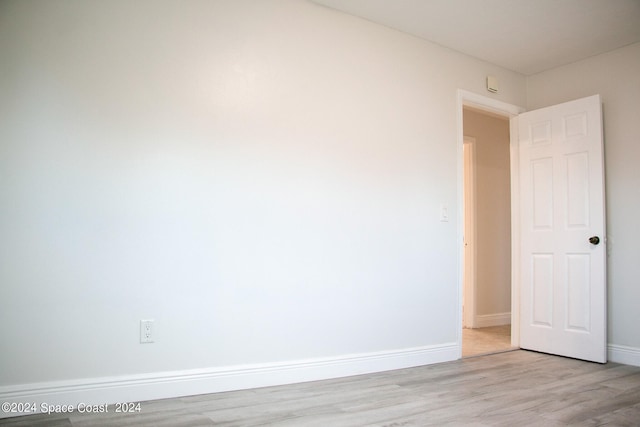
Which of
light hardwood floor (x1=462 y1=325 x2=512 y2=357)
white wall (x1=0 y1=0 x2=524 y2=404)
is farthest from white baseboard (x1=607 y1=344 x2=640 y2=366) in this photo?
white wall (x1=0 y1=0 x2=524 y2=404)

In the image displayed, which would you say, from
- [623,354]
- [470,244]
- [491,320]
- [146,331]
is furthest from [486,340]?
[146,331]

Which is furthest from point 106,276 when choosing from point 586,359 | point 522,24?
point 586,359

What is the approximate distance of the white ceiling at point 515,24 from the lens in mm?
3150

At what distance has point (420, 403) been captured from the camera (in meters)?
2.54

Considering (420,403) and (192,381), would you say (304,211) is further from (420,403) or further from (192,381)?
(420,403)

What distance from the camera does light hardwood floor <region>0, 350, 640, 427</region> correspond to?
7.25 ft

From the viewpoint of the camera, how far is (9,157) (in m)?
2.25

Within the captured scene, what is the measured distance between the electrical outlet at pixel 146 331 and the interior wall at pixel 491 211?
393cm

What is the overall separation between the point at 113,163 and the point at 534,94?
12.7 ft

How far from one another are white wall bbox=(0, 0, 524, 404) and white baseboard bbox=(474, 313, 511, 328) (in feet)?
5.88

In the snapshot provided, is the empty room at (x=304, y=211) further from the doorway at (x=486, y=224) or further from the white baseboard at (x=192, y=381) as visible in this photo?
the doorway at (x=486, y=224)

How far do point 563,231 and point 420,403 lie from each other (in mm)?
2219

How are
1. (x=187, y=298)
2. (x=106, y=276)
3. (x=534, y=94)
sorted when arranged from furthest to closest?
(x=534, y=94), (x=187, y=298), (x=106, y=276)

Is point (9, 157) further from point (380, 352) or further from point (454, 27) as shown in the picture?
point (454, 27)
